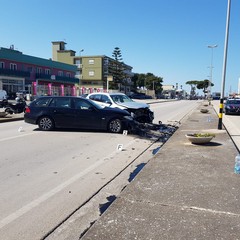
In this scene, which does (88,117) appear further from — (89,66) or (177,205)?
(89,66)

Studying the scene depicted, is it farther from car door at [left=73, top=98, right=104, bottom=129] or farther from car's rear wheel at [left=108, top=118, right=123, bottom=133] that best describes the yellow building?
car's rear wheel at [left=108, top=118, right=123, bottom=133]

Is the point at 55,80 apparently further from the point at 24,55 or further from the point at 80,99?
the point at 80,99

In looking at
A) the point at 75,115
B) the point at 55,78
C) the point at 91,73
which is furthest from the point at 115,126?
the point at 91,73

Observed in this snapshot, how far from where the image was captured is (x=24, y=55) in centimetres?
5350

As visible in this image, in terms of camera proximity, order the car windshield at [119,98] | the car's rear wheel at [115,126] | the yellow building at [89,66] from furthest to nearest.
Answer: the yellow building at [89,66] → the car windshield at [119,98] → the car's rear wheel at [115,126]

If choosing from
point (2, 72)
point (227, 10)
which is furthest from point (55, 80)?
point (227, 10)

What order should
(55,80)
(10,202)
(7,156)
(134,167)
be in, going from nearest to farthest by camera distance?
(10,202)
(134,167)
(7,156)
(55,80)

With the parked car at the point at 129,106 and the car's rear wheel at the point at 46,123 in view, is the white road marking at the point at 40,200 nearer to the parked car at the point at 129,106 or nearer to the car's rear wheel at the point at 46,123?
the car's rear wheel at the point at 46,123

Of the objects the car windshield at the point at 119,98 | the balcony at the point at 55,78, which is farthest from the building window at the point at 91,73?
the car windshield at the point at 119,98

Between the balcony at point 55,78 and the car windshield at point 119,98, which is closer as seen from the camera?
the car windshield at point 119,98

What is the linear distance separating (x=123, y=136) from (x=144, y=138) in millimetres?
839

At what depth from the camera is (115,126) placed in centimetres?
1270

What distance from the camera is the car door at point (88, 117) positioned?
12688mm

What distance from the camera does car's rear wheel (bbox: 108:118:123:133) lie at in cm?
1262
